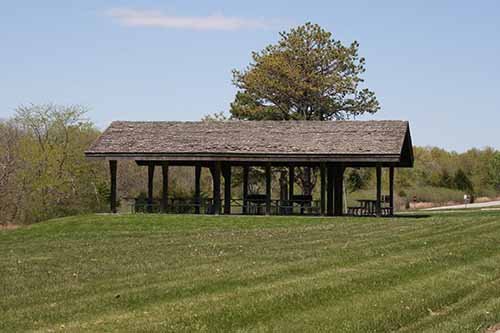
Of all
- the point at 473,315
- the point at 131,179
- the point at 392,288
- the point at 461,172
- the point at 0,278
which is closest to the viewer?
the point at 473,315

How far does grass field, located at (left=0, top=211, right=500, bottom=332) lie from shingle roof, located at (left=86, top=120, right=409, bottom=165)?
1157 cm

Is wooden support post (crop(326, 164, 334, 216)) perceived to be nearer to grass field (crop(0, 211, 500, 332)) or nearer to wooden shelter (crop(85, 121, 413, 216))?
wooden shelter (crop(85, 121, 413, 216))

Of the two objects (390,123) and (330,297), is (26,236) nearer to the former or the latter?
(390,123)

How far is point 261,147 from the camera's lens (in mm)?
36594

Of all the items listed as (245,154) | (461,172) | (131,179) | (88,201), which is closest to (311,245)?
(245,154)

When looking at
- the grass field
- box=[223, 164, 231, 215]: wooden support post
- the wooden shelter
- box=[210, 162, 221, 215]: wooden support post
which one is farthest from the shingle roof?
the grass field

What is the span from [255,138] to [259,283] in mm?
24181

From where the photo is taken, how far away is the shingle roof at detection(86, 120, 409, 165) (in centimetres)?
3594

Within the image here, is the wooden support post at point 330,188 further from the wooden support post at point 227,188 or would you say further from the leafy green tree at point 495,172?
the leafy green tree at point 495,172

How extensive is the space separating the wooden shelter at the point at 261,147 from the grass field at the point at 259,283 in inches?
451

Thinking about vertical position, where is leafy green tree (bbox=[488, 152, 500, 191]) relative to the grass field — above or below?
above

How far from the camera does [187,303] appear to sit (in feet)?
39.3

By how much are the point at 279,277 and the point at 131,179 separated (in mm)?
45307

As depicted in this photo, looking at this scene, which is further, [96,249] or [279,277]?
[96,249]
